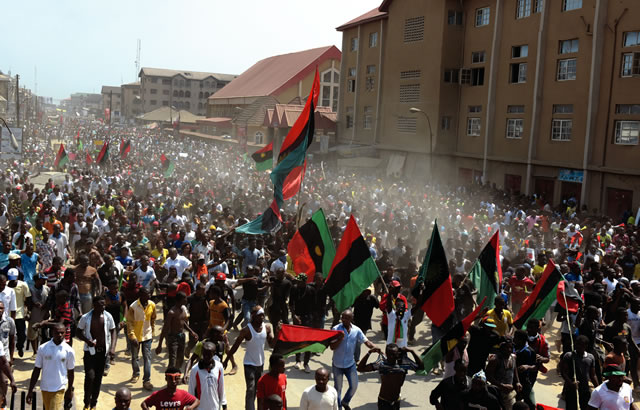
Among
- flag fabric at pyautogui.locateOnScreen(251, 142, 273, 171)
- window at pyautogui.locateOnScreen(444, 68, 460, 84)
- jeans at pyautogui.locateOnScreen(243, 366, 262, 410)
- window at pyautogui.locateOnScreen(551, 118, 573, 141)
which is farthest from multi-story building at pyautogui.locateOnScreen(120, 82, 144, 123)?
jeans at pyautogui.locateOnScreen(243, 366, 262, 410)

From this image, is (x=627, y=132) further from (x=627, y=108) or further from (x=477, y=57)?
(x=477, y=57)

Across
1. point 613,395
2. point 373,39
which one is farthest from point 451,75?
point 613,395

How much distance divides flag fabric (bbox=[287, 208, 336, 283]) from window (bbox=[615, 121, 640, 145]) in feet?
63.6

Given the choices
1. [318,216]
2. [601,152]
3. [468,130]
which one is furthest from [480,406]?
[468,130]

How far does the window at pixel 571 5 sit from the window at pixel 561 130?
4922 mm

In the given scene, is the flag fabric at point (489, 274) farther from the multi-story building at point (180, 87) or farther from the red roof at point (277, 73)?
the multi-story building at point (180, 87)

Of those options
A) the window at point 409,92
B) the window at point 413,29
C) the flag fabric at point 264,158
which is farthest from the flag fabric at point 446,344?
the window at point 413,29

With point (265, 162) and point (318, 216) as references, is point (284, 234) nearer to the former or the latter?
point (318, 216)

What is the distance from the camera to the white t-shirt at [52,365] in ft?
23.4

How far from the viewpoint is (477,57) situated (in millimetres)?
36594

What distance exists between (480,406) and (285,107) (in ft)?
145

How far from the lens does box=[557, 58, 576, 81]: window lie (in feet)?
95.5

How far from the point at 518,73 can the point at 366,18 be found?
16066 millimetres

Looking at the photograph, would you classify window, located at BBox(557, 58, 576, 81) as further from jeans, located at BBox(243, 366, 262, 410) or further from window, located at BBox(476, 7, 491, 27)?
jeans, located at BBox(243, 366, 262, 410)
